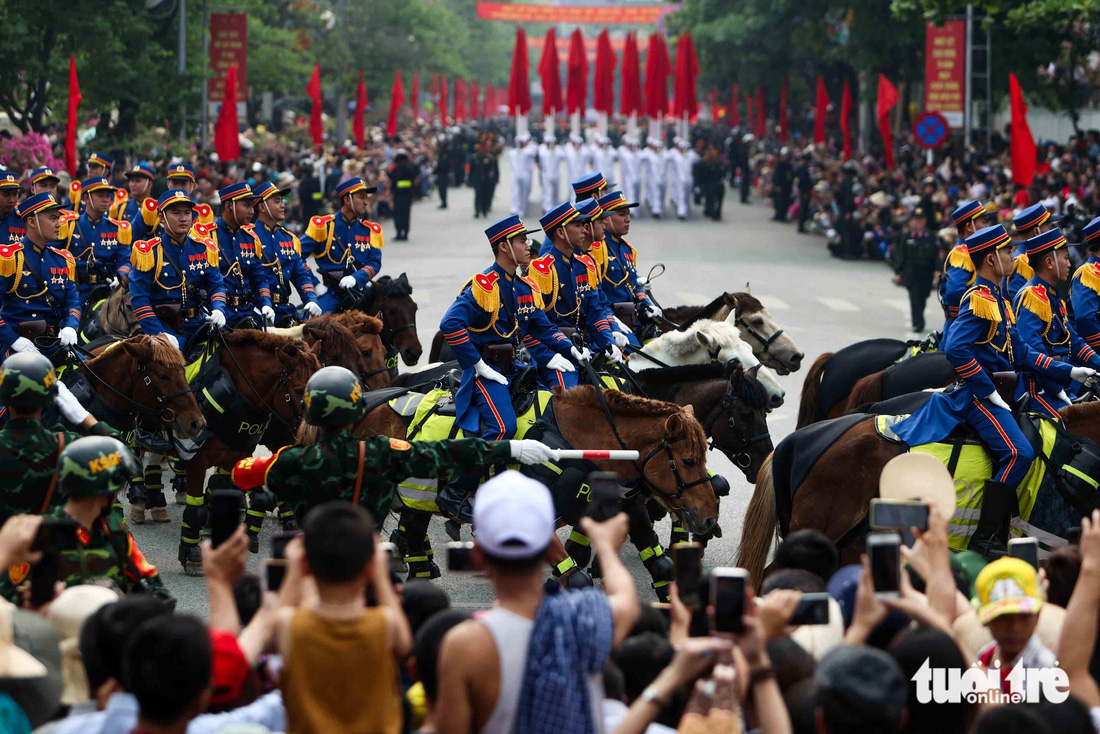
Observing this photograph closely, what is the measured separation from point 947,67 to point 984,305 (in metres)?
21.0

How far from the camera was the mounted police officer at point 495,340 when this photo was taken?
9023mm

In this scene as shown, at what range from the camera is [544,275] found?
10.4 m

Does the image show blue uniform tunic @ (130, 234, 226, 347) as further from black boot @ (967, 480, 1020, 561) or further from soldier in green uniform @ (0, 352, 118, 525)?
black boot @ (967, 480, 1020, 561)

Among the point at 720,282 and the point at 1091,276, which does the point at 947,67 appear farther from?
the point at 1091,276

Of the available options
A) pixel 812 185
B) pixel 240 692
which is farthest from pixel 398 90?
pixel 240 692

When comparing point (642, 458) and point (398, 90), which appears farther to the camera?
point (398, 90)

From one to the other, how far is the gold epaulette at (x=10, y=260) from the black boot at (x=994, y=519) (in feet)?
24.0

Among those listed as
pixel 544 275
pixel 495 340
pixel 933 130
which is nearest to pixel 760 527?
pixel 495 340

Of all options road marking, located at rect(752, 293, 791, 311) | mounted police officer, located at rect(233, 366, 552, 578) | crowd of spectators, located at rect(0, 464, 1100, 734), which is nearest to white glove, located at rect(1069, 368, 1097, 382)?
mounted police officer, located at rect(233, 366, 552, 578)

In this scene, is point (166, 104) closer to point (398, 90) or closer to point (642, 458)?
point (398, 90)

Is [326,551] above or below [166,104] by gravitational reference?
below

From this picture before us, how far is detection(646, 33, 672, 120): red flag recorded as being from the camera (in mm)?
39375

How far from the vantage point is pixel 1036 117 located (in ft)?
118

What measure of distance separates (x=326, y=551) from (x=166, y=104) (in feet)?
83.4
